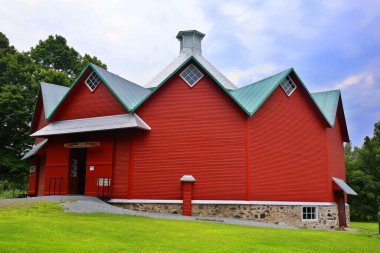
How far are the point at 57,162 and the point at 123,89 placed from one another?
5.47 metres

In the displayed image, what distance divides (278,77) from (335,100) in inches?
231

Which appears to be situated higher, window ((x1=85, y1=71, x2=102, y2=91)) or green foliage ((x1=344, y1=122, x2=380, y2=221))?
window ((x1=85, y1=71, x2=102, y2=91))

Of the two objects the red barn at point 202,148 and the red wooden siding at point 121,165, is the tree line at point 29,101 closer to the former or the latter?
the red barn at point 202,148

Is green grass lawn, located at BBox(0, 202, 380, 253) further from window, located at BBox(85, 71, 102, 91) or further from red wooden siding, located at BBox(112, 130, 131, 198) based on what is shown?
window, located at BBox(85, 71, 102, 91)

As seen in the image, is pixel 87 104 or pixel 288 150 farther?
pixel 87 104

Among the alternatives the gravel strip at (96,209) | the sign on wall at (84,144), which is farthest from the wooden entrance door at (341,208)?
the sign on wall at (84,144)

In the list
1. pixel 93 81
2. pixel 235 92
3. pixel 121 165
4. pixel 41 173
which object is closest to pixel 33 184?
pixel 41 173

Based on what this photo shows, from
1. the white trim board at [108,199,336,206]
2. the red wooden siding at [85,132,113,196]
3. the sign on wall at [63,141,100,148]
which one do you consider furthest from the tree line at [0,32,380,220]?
the white trim board at [108,199,336,206]

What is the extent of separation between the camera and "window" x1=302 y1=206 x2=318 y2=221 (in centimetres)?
1950

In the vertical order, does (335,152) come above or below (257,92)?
below

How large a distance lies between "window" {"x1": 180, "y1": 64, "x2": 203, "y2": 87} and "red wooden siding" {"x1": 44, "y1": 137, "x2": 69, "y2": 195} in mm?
7640

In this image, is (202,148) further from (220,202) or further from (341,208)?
(341,208)

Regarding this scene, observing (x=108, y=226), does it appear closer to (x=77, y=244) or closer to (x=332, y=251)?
(x=77, y=244)

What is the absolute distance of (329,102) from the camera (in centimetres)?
2395
